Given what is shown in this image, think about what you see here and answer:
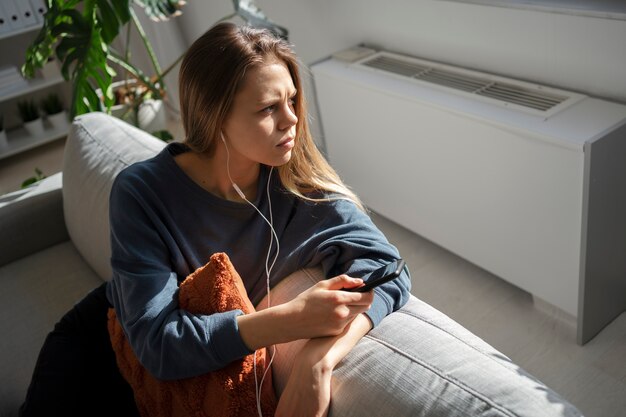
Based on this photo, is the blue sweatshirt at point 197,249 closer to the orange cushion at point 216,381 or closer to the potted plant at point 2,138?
the orange cushion at point 216,381

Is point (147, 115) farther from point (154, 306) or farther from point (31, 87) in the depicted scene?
point (154, 306)

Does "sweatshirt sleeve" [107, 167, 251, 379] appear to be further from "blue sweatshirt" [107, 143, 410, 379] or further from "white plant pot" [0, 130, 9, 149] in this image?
"white plant pot" [0, 130, 9, 149]

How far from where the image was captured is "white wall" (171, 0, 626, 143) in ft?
5.82

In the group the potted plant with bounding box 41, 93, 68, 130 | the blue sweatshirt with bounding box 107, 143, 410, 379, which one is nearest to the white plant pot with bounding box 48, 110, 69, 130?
the potted plant with bounding box 41, 93, 68, 130

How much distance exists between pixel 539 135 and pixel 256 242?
2.72ft

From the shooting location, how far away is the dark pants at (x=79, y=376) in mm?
1281

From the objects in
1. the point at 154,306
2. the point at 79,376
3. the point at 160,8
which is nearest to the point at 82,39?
the point at 160,8

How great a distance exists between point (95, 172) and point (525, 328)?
1.26m

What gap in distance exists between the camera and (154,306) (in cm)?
115

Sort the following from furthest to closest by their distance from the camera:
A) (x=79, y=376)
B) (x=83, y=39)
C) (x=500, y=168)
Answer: (x=83, y=39)
(x=500, y=168)
(x=79, y=376)

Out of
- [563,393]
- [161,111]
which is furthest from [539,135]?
[161,111]

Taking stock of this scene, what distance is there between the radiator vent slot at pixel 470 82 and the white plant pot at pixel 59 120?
6.61 feet

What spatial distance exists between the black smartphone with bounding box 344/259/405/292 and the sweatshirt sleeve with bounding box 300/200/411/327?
0.11ft

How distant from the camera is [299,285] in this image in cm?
124
